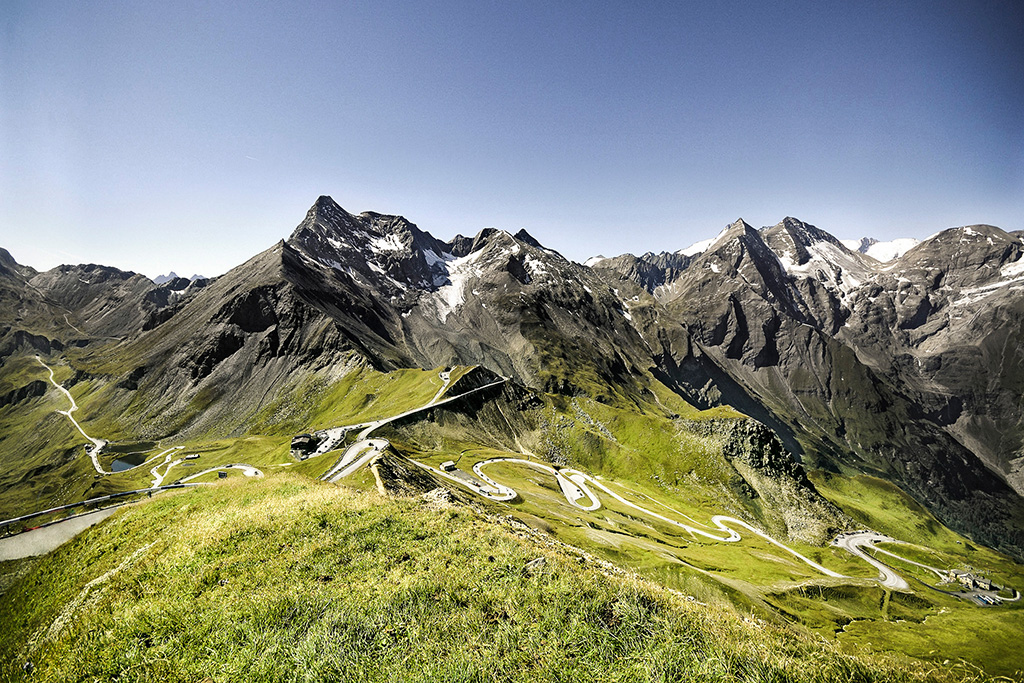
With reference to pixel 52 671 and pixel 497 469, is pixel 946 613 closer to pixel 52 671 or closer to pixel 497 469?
pixel 497 469

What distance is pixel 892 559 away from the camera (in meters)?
143

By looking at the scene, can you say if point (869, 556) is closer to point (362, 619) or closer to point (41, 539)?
point (362, 619)

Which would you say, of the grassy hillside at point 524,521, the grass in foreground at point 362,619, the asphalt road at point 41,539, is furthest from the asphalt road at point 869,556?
the asphalt road at point 41,539

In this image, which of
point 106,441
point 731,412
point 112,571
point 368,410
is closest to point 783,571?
point 731,412

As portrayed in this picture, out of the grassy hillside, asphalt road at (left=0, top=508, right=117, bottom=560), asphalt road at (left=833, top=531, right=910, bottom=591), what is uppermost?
asphalt road at (left=0, top=508, right=117, bottom=560)

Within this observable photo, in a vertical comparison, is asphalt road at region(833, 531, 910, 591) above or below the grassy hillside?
below

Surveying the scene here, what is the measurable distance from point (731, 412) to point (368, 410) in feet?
467

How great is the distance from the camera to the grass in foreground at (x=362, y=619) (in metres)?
10.1

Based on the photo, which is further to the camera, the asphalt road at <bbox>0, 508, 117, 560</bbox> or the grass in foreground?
the asphalt road at <bbox>0, 508, 117, 560</bbox>

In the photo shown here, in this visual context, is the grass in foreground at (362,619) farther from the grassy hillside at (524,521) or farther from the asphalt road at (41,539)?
the asphalt road at (41,539)

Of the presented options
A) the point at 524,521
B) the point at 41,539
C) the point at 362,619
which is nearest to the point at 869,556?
the point at 524,521

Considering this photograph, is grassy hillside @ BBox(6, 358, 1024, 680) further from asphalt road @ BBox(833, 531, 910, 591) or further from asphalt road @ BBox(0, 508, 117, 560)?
asphalt road @ BBox(833, 531, 910, 591)

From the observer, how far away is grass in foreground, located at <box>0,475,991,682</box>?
10078mm

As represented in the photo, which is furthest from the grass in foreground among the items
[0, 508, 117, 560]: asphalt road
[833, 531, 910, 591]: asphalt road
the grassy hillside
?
[833, 531, 910, 591]: asphalt road
